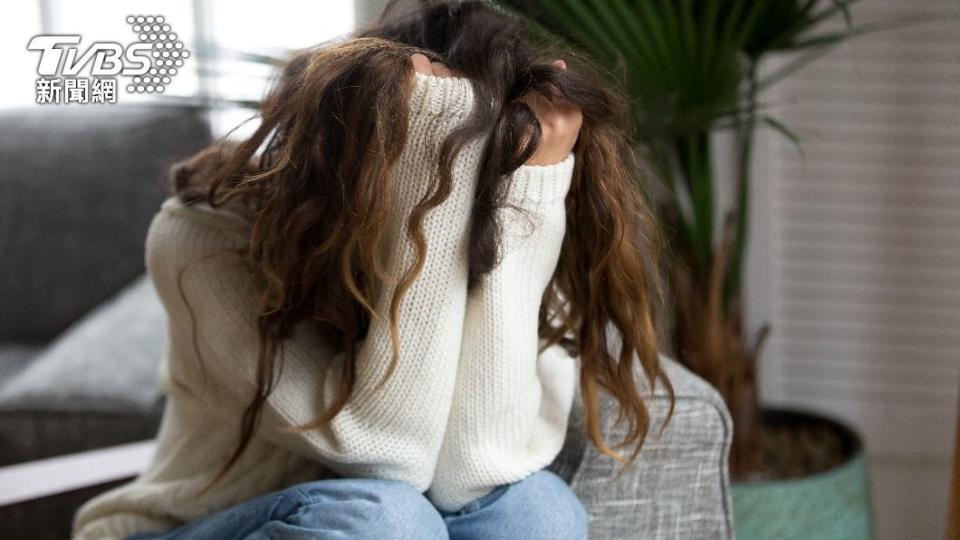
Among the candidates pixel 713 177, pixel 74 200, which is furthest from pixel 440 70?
pixel 74 200

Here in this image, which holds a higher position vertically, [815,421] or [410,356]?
[410,356]

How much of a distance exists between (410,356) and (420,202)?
15cm

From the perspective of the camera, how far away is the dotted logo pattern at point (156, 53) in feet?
3.56

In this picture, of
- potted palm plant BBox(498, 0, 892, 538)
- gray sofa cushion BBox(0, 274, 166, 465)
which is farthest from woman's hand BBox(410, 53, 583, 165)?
gray sofa cushion BBox(0, 274, 166, 465)

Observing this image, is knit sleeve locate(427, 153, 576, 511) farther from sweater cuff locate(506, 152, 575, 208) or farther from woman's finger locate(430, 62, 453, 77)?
woman's finger locate(430, 62, 453, 77)

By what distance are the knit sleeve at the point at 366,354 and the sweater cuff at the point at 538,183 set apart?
0.14 ft

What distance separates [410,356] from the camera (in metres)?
1.02

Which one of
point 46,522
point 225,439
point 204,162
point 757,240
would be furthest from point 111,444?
point 757,240

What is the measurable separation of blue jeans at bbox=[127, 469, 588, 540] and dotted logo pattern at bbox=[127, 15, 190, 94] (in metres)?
0.41

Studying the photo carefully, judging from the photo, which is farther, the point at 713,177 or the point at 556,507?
the point at 713,177

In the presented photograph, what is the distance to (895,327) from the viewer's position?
6.10 feet

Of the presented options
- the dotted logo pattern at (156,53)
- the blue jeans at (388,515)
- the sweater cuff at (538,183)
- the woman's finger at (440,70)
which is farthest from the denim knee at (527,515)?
the dotted logo pattern at (156,53)

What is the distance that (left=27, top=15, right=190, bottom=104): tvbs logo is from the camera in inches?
42.5

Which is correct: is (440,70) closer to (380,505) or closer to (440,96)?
(440,96)
